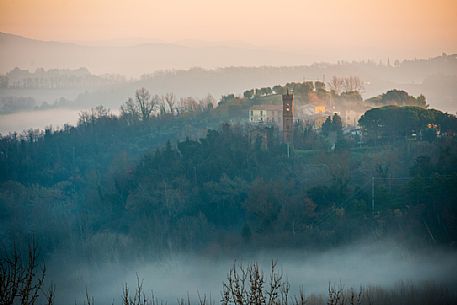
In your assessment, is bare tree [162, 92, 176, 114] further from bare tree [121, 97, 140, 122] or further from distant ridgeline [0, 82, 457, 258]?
distant ridgeline [0, 82, 457, 258]

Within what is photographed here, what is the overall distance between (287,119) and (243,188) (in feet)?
14.1

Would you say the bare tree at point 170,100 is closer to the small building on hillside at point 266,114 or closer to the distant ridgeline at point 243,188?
the distant ridgeline at point 243,188

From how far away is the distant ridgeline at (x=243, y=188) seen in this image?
68.1 feet

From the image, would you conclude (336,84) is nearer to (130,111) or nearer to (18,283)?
(130,111)

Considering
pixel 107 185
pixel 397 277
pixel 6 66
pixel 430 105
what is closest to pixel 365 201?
pixel 397 277

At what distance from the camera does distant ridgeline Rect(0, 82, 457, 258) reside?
2075cm

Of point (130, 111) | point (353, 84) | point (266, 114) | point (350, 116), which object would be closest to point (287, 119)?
point (266, 114)

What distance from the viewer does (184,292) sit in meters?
18.5

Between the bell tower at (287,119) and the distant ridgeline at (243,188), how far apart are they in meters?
0.17

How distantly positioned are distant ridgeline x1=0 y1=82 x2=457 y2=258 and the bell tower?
6.8 inches

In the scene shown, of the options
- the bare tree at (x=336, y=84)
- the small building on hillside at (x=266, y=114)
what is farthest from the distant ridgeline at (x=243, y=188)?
the bare tree at (x=336, y=84)

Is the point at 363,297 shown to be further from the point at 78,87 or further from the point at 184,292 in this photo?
the point at 78,87

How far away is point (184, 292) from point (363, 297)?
419cm

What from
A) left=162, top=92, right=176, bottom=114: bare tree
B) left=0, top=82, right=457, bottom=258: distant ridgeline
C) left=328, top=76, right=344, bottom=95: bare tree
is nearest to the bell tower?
left=0, top=82, right=457, bottom=258: distant ridgeline
